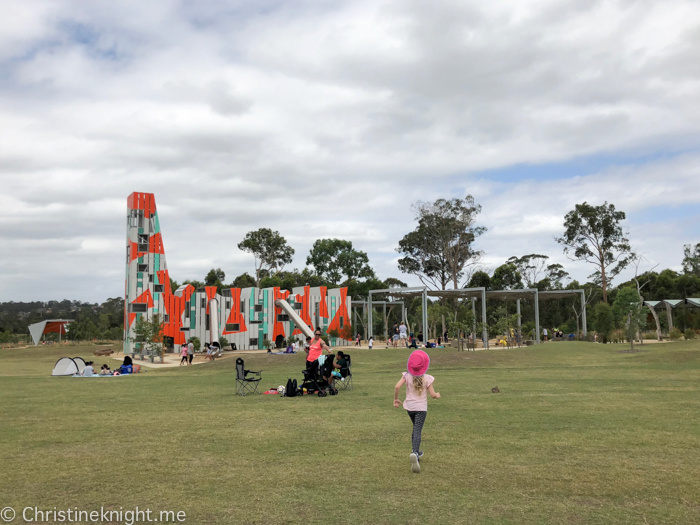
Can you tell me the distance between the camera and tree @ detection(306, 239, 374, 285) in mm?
63844

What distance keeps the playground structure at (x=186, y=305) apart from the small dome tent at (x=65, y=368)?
1378 centimetres

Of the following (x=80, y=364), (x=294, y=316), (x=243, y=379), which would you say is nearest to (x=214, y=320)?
(x=294, y=316)

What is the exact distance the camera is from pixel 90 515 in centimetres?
483

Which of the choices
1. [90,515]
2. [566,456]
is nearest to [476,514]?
[566,456]

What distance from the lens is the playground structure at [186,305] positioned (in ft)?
117

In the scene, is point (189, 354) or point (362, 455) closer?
point (362, 455)

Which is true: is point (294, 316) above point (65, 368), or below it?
above

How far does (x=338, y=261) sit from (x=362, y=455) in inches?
2254

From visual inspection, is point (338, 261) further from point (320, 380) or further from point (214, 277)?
point (320, 380)

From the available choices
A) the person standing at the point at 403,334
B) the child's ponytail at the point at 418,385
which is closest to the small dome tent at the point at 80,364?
the child's ponytail at the point at 418,385

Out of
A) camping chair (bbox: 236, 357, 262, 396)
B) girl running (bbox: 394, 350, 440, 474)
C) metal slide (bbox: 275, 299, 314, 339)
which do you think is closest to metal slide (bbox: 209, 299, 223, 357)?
metal slide (bbox: 275, 299, 314, 339)

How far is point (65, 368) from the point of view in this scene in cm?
2003

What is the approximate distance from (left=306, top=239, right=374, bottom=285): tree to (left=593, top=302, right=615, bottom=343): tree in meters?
30.0

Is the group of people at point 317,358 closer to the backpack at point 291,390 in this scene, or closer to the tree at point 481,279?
the backpack at point 291,390
